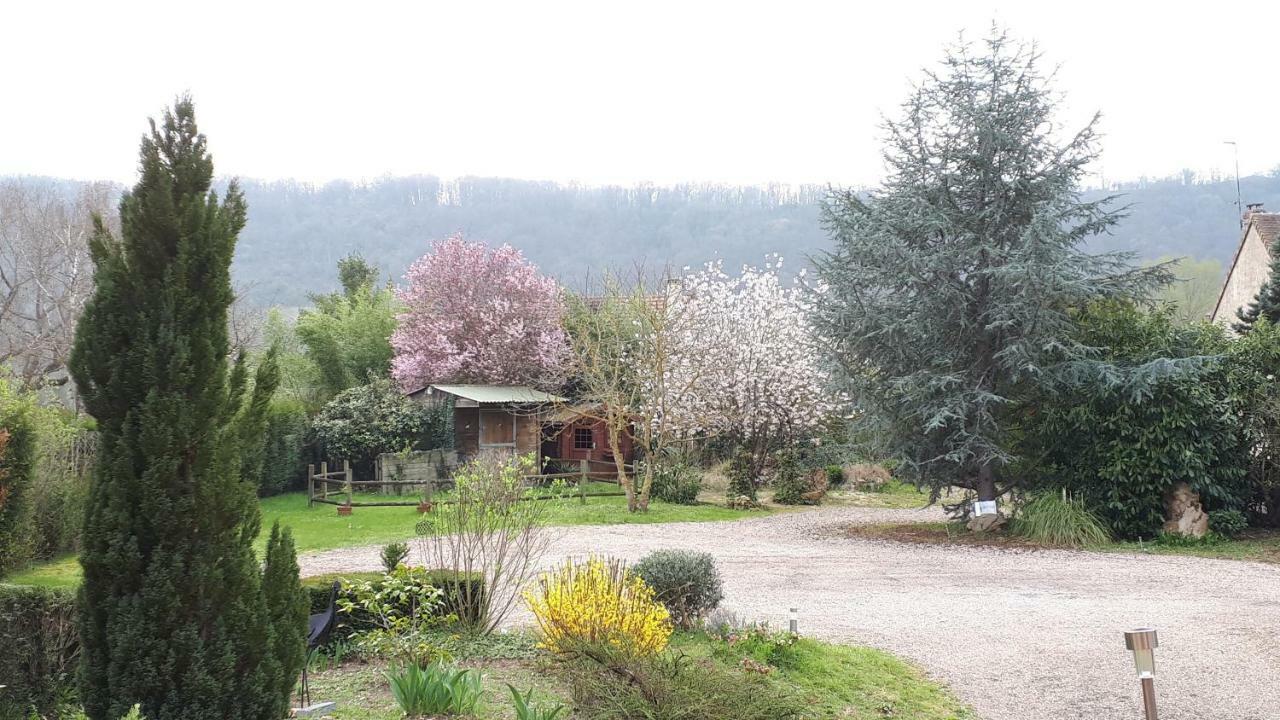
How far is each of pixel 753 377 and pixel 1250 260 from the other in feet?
55.8

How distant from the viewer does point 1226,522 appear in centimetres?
1369

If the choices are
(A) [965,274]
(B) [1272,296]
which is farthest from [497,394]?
(B) [1272,296]

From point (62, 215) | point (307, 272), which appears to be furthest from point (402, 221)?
point (62, 215)

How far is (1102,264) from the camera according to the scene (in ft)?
47.9

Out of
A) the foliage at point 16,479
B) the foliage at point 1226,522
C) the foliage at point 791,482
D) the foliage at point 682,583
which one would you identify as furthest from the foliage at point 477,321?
the foliage at point 682,583

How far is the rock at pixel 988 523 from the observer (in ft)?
49.0

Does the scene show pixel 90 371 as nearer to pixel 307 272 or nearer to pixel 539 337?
pixel 539 337

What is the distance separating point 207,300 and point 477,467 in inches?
149

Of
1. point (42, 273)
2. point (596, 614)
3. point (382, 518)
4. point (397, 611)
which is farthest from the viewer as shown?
point (42, 273)

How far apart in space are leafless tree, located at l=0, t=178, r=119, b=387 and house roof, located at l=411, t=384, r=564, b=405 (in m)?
10.9

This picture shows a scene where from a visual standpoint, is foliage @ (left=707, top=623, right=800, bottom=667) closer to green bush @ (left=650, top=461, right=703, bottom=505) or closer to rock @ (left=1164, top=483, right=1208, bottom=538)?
rock @ (left=1164, top=483, right=1208, bottom=538)

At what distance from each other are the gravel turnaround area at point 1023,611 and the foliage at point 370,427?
958 centimetres

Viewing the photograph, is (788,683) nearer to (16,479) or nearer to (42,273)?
(16,479)

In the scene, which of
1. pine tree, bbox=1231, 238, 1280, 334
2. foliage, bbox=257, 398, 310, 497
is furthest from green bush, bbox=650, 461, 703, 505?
pine tree, bbox=1231, 238, 1280, 334
